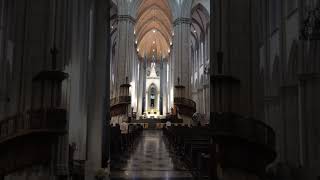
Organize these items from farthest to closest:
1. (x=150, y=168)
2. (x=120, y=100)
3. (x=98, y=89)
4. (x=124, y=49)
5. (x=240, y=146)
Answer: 1. (x=124, y=49)
2. (x=120, y=100)
3. (x=98, y=89)
4. (x=150, y=168)
5. (x=240, y=146)

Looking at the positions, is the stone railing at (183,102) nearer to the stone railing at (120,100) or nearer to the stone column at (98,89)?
the stone railing at (120,100)

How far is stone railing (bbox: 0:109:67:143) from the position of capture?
9.56 metres

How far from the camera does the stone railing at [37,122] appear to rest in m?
9.56

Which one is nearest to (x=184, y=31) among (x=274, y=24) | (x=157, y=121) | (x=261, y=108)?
(x=157, y=121)

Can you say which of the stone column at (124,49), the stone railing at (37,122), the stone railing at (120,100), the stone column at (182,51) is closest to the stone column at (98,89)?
the stone railing at (37,122)

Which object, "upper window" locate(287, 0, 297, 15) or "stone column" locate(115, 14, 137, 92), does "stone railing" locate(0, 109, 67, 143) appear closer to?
"upper window" locate(287, 0, 297, 15)

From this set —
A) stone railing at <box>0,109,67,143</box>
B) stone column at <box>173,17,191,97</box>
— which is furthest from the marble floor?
stone column at <box>173,17,191,97</box>

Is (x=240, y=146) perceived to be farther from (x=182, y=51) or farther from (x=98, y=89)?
(x=182, y=51)

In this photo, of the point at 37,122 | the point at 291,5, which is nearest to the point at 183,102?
the point at 291,5

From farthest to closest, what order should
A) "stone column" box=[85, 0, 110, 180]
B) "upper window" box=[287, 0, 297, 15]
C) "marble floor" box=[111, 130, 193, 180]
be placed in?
1. "upper window" box=[287, 0, 297, 15]
2. "stone column" box=[85, 0, 110, 180]
3. "marble floor" box=[111, 130, 193, 180]

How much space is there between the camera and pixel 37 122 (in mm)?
9656

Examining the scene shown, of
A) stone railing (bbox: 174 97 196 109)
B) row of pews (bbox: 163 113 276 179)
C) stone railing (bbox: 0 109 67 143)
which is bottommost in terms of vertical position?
row of pews (bbox: 163 113 276 179)

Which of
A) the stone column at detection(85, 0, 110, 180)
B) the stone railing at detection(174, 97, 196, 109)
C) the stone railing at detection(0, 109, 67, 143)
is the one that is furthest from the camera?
the stone railing at detection(174, 97, 196, 109)

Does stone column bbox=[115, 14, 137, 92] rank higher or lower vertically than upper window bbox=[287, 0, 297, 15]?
higher
